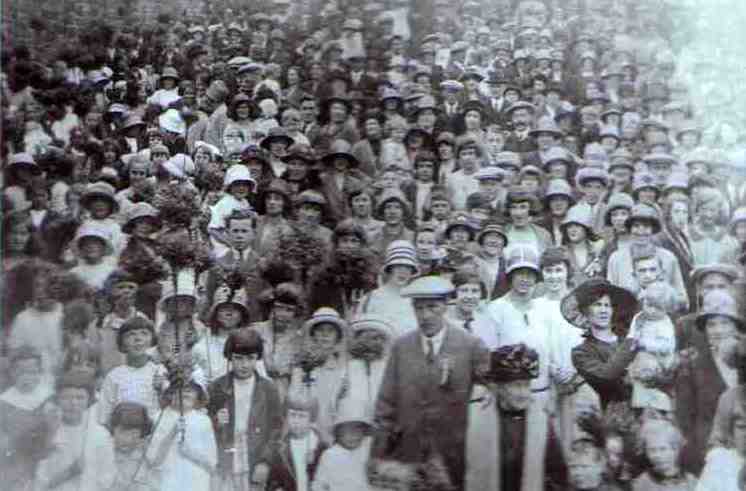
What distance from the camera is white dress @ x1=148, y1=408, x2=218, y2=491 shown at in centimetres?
451

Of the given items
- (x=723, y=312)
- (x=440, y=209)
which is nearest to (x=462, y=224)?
(x=440, y=209)

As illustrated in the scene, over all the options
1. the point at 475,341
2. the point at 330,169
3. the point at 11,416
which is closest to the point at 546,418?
the point at 475,341

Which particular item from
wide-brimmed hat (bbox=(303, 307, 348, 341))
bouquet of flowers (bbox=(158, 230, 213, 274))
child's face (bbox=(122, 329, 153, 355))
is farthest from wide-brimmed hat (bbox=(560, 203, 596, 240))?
child's face (bbox=(122, 329, 153, 355))

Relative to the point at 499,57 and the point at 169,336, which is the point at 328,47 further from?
the point at 169,336

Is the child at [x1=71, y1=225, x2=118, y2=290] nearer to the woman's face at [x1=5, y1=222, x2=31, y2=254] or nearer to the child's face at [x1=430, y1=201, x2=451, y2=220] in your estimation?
the woman's face at [x1=5, y1=222, x2=31, y2=254]

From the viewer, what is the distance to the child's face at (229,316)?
182 inches

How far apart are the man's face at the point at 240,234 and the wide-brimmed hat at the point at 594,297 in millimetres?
Result: 1409

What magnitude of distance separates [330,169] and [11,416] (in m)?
1.72

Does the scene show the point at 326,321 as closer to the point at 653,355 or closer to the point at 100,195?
the point at 100,195

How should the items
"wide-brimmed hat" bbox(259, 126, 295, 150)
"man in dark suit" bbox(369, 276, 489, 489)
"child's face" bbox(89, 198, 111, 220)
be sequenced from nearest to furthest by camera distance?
"man in dark suit" bbox(369, 276, 489, 489) < "child's face" bbox(89, 198, 111, 220) < "wide-brimmed hat" bbox(259, 126, 295, 150)

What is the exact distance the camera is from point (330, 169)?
4.79 m

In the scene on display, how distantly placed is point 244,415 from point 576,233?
1.68m

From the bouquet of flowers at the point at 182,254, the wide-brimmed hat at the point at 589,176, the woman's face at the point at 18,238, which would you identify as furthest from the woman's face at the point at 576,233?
the woman's face at the point at 18,238

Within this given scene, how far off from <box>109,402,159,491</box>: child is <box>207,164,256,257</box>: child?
2.53ft
